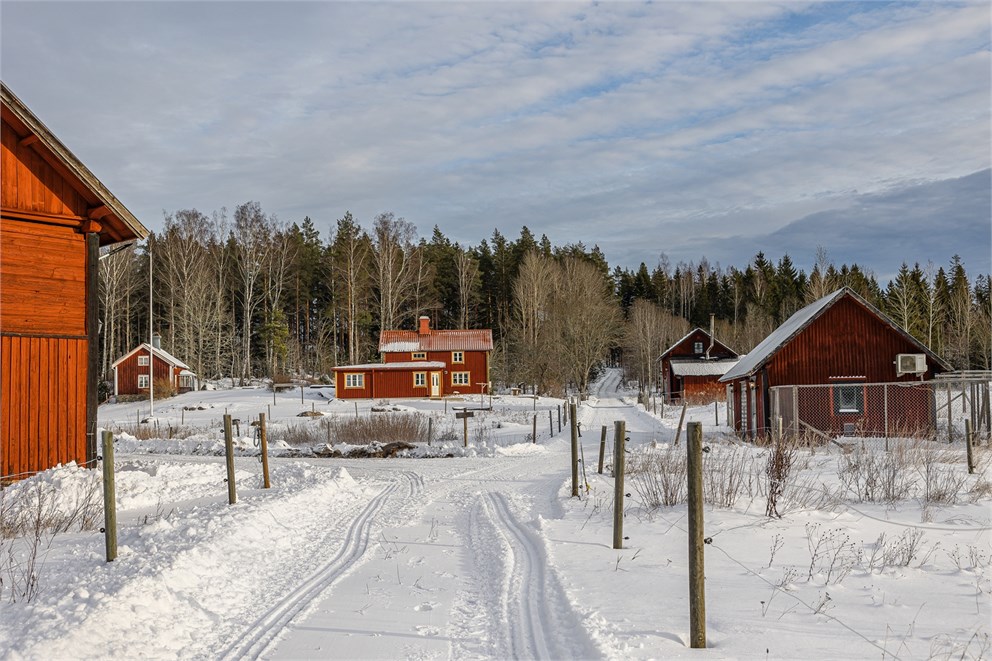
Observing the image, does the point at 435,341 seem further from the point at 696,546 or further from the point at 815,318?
the point at 696,546

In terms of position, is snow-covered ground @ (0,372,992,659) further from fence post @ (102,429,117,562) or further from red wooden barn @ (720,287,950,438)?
red wooden barn @ (720,287,950,438)

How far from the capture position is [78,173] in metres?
15.2

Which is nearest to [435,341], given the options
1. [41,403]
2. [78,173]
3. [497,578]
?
[78,173]

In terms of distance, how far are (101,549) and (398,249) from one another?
61642 mm

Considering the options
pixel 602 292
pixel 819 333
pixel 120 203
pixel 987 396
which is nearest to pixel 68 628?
pixel 120 203

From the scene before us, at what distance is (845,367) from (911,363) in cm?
218

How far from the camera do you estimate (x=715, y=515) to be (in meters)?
10.2

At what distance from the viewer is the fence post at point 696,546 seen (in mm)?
5430

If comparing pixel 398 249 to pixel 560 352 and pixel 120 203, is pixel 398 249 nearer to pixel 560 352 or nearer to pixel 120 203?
pixel 560 352

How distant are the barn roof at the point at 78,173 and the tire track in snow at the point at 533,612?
11.6 metres

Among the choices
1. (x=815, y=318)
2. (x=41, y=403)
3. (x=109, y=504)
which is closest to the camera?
(x=109, y=504)

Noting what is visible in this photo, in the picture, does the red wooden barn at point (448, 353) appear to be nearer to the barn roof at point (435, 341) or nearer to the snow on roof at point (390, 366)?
the barn roof at point (435, 341)

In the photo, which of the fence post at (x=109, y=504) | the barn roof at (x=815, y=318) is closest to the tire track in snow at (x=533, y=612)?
the fence post at (x=109, y=504)

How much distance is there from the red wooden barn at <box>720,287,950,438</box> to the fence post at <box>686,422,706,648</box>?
2309 cm
